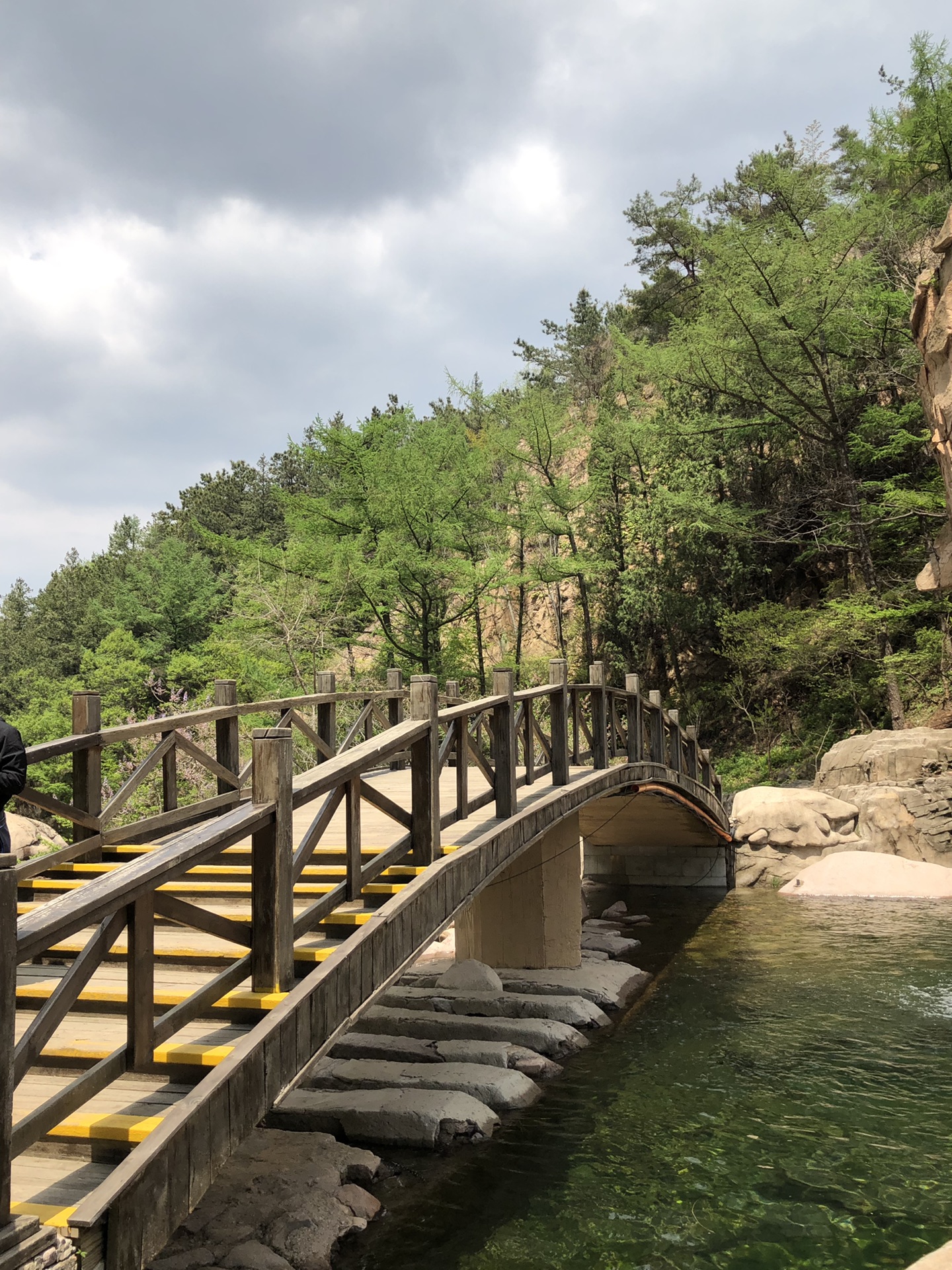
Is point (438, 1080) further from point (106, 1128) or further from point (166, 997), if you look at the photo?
point (106, 1128)

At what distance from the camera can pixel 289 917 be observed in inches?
172

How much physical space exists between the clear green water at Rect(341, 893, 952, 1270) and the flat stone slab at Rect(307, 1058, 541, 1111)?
271mm

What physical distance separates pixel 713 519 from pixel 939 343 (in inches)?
407

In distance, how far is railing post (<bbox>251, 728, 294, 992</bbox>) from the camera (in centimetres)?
425

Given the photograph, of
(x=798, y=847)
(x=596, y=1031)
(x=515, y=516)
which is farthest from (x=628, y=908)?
(x=515, y=516)

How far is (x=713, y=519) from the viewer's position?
2445 centimetres

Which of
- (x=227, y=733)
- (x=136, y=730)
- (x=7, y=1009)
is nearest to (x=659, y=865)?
(x=227, y=733)

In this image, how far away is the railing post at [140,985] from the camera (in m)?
3.57

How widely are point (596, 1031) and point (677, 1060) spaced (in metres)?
1.20

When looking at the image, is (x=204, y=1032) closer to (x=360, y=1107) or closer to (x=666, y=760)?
(x=360, y=1107)

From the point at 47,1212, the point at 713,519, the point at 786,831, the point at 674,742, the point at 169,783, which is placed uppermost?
the point at 713,519

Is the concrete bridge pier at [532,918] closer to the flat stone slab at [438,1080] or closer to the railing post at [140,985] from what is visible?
the flat stone slab at [438,1080]

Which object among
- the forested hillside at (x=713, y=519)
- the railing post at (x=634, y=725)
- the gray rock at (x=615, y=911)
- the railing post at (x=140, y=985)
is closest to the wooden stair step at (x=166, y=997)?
the railing post at (x=140, y=985)

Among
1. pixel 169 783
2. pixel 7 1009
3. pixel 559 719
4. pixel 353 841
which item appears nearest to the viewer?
pixel 7 1009
